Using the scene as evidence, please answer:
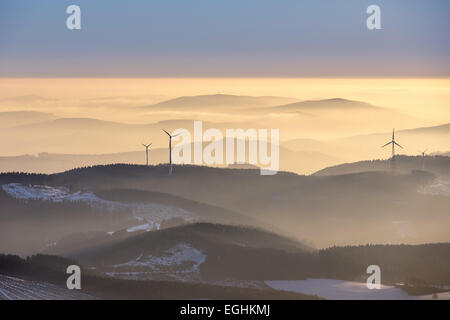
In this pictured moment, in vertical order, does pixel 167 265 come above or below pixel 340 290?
above

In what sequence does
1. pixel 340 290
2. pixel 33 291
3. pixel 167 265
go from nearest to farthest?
pixel 33 291 < pixel 340 290 < pixel 167 265

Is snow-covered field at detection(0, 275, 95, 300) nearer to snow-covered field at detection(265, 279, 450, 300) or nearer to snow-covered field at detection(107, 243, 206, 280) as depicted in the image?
snow-covered field at detection(107, 243, 206, 280)

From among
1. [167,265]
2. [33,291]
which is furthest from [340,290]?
[33,291]

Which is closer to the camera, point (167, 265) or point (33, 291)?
point (33, 291)

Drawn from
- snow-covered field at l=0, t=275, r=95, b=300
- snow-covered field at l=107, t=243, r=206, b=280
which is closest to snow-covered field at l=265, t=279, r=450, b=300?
snow-covered field at l=107, t=243, r=206, b=280

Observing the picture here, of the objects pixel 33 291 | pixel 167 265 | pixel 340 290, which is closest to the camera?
pixel 33 291

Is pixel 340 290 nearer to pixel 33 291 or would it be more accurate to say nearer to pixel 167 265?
pixel 167 265

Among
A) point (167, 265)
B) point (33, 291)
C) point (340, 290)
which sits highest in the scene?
point (167, 265)

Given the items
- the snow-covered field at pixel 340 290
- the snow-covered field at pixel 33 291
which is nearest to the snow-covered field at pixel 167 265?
the snow-covered field at pixel 340 290
